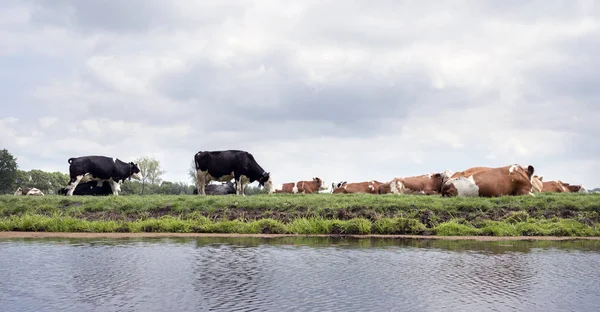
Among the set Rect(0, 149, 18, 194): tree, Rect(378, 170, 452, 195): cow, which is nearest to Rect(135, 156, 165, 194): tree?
Rect(0, 149, 18, 194): tree

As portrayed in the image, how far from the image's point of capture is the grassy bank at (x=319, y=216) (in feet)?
49.0

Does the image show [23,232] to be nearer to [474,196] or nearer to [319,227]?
[319,227]

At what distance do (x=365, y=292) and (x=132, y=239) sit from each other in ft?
26.7

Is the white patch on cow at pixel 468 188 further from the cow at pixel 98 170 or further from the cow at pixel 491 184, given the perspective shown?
the cow at pixel 98 170

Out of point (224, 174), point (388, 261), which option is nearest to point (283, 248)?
point (388, 261)

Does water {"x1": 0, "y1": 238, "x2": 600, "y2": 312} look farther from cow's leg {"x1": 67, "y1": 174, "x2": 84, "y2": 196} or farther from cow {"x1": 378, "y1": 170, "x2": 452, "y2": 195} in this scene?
cow's leg {"x1": 67, "y1": 174, "x2": 84, "y2": 196}

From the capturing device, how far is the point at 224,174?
2964 centimetres

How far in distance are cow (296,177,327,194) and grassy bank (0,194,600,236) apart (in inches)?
954

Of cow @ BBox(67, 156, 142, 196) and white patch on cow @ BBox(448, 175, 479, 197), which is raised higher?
cow @ BBox(67, 156, 142, 196)

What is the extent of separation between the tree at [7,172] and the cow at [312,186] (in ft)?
133

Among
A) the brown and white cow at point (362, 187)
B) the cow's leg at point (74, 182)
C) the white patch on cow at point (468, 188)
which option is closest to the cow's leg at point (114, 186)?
the cow's leg at point (74, 182)

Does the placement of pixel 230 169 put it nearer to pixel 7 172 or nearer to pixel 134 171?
pixel 134 171

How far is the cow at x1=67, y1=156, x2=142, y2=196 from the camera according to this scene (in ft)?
96.7

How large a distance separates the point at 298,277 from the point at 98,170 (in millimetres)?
24914
